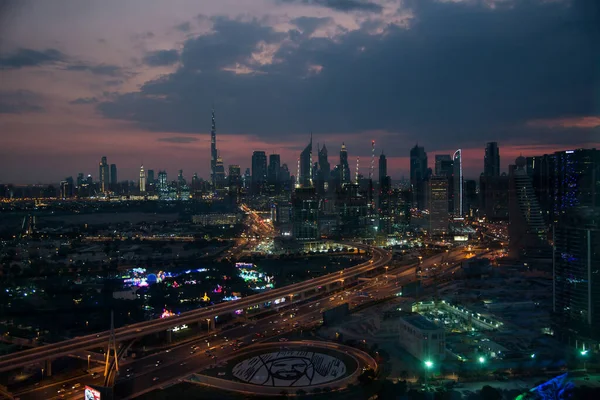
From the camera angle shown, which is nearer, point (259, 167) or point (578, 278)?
point (578, 278)

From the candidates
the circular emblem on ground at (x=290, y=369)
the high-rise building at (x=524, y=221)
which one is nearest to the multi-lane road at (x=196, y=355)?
the circular emblem on ground at (x=290, y=369)


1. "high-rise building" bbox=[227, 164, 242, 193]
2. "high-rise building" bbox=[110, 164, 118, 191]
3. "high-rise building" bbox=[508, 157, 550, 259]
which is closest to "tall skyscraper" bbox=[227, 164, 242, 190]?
"high-rise building" bbox=[227, 164, 242, 193]

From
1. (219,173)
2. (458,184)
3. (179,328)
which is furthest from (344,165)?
(179,328)

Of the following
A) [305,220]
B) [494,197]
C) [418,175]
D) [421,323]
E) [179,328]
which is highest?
[418,175]

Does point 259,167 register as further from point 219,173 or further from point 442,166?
point 442,166

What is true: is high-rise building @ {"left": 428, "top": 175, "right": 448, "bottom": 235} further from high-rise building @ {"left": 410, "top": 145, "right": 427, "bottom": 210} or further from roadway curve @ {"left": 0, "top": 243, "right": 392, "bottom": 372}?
roadway curve @ {"left": 0, "top": 243, "right": 392, "bottom": 372}

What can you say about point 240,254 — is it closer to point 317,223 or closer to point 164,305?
point 317,223

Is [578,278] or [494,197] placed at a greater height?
[494,197]
